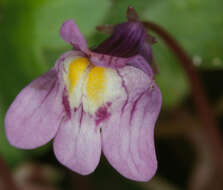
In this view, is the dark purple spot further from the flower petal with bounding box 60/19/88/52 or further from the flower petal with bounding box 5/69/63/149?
the flower petal with bounding box 60/19/88/52

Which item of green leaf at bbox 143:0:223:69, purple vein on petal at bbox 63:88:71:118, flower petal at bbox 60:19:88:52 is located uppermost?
flower petal at bbox 60:19:88:52

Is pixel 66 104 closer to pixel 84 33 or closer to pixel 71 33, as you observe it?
pixel 71 33

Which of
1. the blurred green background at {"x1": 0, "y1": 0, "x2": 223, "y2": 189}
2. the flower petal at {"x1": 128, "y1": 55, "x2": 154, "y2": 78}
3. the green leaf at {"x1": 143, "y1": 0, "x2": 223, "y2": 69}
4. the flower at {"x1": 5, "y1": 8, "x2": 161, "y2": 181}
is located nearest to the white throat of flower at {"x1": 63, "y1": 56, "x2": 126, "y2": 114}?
the flower at {"x1": 5, "y1": 8, "x2": 161, "y2": 181}

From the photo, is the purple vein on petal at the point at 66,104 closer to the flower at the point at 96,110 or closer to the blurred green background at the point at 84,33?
the flower at the point at 96,110

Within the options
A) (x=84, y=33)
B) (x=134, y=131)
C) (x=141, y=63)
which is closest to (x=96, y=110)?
(x=134, y=131)

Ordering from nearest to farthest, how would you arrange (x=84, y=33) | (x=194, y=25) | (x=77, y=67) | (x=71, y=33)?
(x=71, y=33)
(x=77, y=67)
(x=84, y=33)
(x=194, y=25)

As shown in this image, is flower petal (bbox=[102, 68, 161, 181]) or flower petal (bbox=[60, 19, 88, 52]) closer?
flower petal (bbox=[60, 19, 88, 52])

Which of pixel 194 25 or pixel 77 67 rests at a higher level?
pixel 77 67
